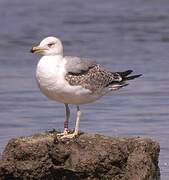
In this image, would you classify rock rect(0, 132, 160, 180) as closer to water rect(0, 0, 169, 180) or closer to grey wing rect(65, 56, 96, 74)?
grey wing rect(65, 56, 96, 74)

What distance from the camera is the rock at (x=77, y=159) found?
373 inches

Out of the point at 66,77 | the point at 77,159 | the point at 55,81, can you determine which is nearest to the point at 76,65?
the point at 66,77

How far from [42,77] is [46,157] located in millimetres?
891

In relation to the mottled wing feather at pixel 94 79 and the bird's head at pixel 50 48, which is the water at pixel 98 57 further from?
the bird's head at pixel 50 48

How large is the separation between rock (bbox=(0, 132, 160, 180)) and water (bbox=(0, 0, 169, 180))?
0.95 metres

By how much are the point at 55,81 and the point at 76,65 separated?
1.36ft

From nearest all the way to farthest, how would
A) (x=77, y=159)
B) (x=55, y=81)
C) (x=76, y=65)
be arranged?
(x=77, y=159) < (x=55, y=81) < (x=76, y=65)

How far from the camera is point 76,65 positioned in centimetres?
1007

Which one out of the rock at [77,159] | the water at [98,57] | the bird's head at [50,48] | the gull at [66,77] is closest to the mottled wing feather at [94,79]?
the gull at [66,77]

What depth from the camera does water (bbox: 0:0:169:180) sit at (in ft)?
42.5

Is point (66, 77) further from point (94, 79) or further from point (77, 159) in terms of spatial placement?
point (77, 159)

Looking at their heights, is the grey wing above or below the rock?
above

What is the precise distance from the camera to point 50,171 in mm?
9516

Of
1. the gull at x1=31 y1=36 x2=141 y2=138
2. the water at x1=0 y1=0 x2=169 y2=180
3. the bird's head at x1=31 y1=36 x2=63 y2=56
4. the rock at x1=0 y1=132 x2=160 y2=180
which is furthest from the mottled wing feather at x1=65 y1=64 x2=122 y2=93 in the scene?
the water at x1=0 y1=0 x2=169 y2=180
